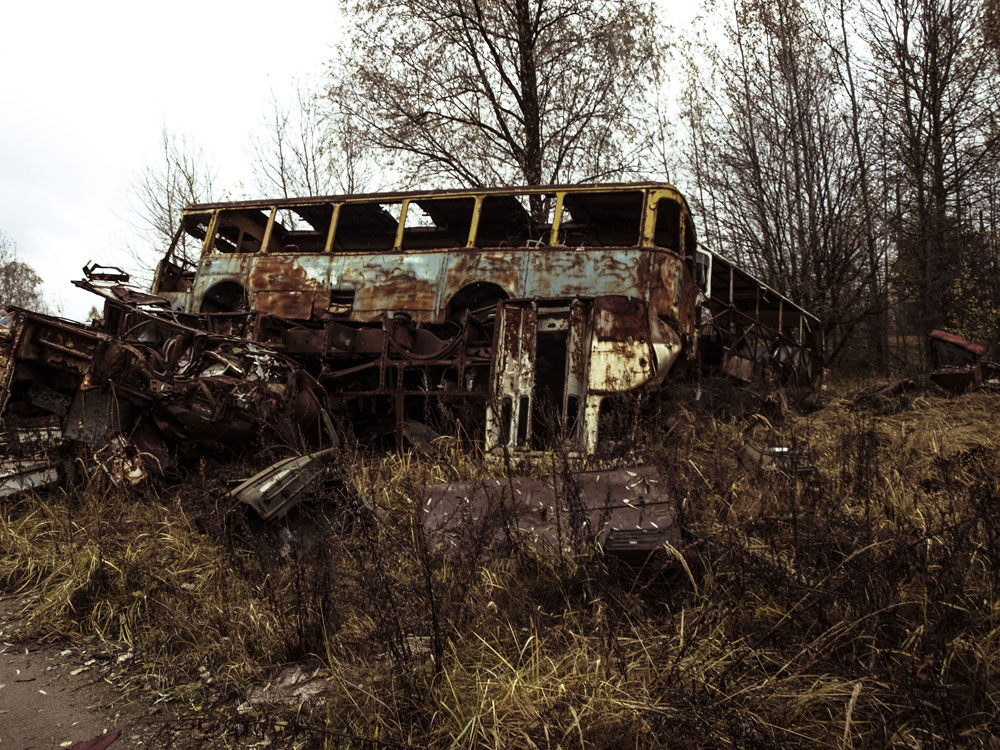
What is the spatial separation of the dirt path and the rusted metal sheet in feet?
5.06

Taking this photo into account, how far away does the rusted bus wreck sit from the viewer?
4.93 meters

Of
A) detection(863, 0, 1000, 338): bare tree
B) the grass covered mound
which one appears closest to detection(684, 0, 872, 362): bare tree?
detection(863, 0, 1000, 338): bare tree

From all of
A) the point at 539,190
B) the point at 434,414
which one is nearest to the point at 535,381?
the point at 434,414

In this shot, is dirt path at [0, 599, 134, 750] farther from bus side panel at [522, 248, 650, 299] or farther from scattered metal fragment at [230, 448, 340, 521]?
bus side panel at [522, 248, 650, 299]

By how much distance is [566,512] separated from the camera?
342cm

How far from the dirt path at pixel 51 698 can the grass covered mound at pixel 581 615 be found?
0.17 metres

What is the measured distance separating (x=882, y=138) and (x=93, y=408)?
1451 cm

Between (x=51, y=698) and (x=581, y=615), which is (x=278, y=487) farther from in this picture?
(x=581, y=615)

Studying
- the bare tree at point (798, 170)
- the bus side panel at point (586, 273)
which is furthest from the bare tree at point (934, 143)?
the bus side panel at point (586, 273)

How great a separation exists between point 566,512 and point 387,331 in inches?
153

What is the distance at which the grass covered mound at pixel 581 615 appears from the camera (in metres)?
2.14

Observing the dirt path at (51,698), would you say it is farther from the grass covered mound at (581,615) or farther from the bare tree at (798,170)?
the bare tree at (798,170)

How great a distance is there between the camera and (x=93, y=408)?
490 cm

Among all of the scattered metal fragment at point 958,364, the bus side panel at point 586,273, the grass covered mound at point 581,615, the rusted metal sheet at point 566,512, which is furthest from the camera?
the scattered metal fragment at point 958,364
